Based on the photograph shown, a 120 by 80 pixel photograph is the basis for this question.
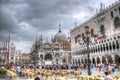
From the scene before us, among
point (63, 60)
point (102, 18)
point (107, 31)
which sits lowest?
point (63, 60)

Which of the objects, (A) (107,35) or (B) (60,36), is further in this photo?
(B) (60,36)

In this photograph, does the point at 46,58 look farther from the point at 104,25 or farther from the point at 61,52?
the point at 104,25

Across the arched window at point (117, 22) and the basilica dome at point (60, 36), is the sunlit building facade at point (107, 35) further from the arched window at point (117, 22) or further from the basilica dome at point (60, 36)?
the basilica dome at point (60, 36)

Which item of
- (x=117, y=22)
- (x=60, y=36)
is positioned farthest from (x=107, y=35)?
(x=60, y=36)

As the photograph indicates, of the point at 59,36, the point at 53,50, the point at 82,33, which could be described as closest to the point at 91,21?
the point at 82,33

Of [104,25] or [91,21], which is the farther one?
[91,21]

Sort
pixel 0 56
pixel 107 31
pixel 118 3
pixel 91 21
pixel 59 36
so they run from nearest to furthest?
pixel 118 3, pixel 107 31, pixel 91 21, pixel 59 36, pixel 0 56

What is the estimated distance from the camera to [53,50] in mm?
105125

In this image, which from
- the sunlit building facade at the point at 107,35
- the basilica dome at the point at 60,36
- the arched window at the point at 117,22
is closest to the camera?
the sunlit building facade at the point at 107,35

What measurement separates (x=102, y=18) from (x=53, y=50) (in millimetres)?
47481

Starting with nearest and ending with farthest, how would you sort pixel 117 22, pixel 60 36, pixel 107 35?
pixel 117 22 → pixel 107 35 → pixel 60 36

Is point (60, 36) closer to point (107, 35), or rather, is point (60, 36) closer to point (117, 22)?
point (107, 35)

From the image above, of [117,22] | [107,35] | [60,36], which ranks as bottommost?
[107,35]

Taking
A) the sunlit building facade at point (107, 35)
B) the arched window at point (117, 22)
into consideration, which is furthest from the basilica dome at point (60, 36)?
the arched window at point (117, 22)
